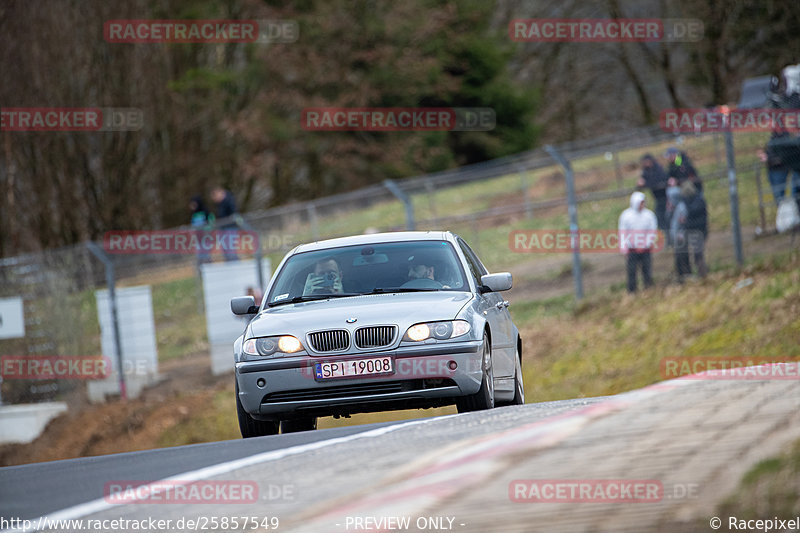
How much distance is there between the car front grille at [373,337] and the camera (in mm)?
8805

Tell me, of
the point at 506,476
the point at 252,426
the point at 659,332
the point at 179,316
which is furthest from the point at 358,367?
the point at 179,316

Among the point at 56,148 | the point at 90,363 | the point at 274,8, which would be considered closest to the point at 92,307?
the point at 90,363

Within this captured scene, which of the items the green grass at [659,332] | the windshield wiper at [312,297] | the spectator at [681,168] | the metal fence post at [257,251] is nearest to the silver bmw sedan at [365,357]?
the windshield wiper at [312,297]

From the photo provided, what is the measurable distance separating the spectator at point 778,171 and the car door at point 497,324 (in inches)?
356

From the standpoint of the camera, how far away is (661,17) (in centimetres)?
5047

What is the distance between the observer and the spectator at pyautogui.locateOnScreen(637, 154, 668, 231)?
20.0 m

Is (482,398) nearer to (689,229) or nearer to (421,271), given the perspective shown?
(421,271)

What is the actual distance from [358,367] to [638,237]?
1167cm

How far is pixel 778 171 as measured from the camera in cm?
1916

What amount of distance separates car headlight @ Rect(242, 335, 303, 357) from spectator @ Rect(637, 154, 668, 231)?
39.9 feet

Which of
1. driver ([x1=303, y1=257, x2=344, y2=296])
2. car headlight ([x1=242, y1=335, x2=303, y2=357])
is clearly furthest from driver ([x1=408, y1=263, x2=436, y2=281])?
car headlight ([x1=242, y1=335, x2=303, y2=357])

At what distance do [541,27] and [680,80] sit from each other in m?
7.18

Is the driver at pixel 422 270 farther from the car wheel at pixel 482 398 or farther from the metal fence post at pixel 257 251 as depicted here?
the metal fence post at pixel 257 251

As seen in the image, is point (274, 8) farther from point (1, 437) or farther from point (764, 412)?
point (764, 412)
